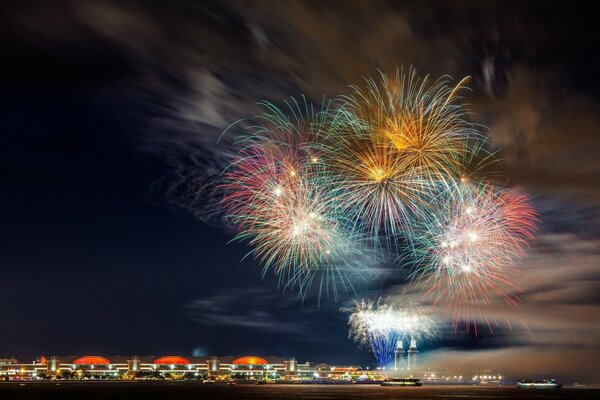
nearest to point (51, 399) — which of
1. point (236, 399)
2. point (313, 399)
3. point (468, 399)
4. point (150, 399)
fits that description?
point (150, 399)

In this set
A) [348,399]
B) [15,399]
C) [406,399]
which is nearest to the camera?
[15,399]

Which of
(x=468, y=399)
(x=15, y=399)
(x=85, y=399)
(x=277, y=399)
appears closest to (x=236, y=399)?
(x=277, y=399)

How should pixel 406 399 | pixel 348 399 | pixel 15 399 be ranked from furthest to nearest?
pixel 406 399
pixel 348 399
pixel 15 399

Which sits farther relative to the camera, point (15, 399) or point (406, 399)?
point (406, 399)

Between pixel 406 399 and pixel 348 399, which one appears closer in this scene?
pixel 348 399

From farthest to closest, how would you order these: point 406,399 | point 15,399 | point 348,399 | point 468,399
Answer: point 468,399 < point 406,399 < point 348,399 < point 15,399

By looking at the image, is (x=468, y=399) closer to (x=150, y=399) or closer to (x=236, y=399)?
(x=236, y=399)

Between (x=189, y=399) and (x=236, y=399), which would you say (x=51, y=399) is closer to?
(x=189, y=399)

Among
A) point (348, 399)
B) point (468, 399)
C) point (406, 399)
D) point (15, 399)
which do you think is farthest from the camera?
point (468, 399)

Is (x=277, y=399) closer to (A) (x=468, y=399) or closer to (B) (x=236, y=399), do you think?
(B) (x=236, y=399)
